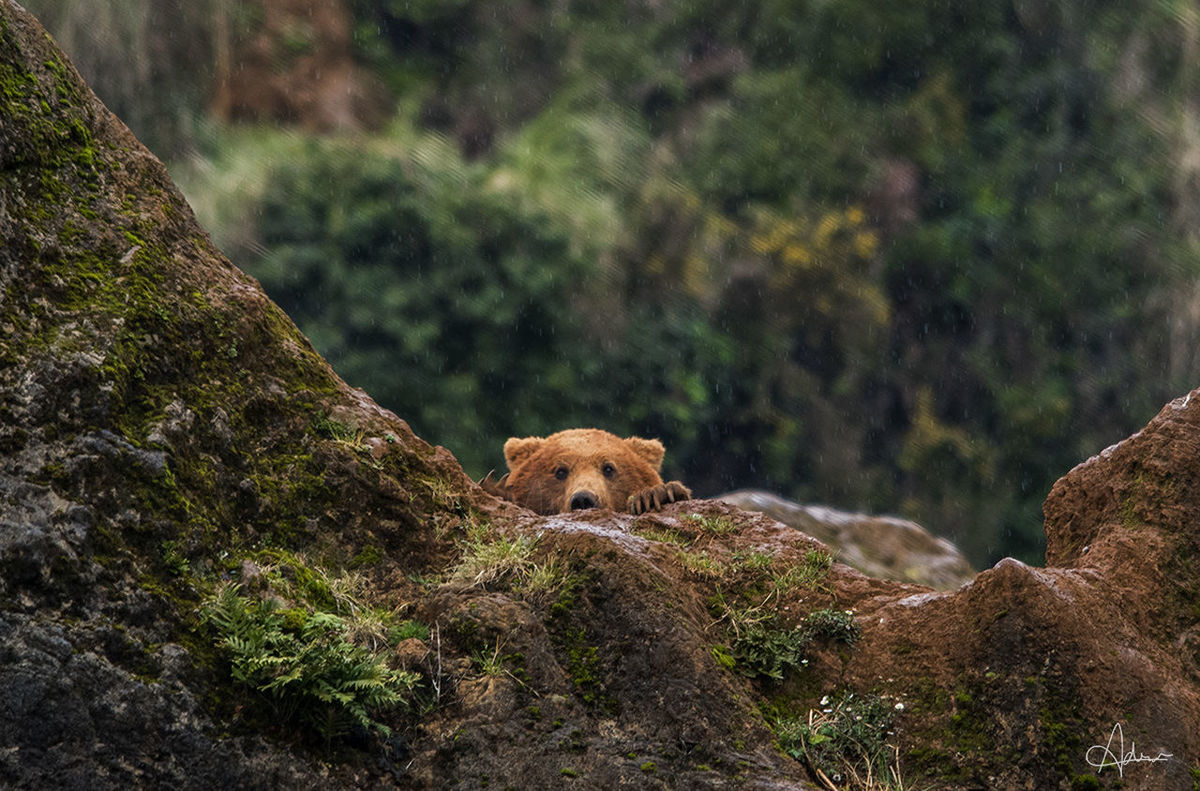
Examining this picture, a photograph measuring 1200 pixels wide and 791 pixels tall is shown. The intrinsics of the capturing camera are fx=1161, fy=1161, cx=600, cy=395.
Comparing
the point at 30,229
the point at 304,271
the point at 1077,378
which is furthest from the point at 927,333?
the point at 30,229

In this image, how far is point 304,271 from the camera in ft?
47.5

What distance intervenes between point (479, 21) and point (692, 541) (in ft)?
51.3

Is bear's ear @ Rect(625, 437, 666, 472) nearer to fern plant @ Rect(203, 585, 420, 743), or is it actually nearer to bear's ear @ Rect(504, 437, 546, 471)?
bear's ear @ Rect(504, 437, 546, 471)

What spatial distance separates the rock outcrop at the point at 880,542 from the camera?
10.1 m

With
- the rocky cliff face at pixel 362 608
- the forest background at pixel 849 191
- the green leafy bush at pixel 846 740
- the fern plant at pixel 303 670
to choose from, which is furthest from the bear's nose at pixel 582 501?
the forest background at pixel 849 191

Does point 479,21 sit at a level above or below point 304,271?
above

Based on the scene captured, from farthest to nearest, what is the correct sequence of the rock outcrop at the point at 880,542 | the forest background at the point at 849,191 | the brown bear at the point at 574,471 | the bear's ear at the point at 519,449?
the forest background at the point at 849,191 → the rock outcrop at the point at 880,542 → the bear's ear at the point at 519,449 → the brown bear at the point at 574,471

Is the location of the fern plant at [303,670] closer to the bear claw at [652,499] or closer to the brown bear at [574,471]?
the bear claw at [652,499]

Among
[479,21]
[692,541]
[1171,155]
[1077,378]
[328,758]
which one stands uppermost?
[479,21]

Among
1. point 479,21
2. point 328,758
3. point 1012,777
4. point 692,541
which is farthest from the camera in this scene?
point 479,21

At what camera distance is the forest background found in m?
17.7

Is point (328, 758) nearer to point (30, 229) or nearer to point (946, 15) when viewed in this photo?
point (30, 229)
